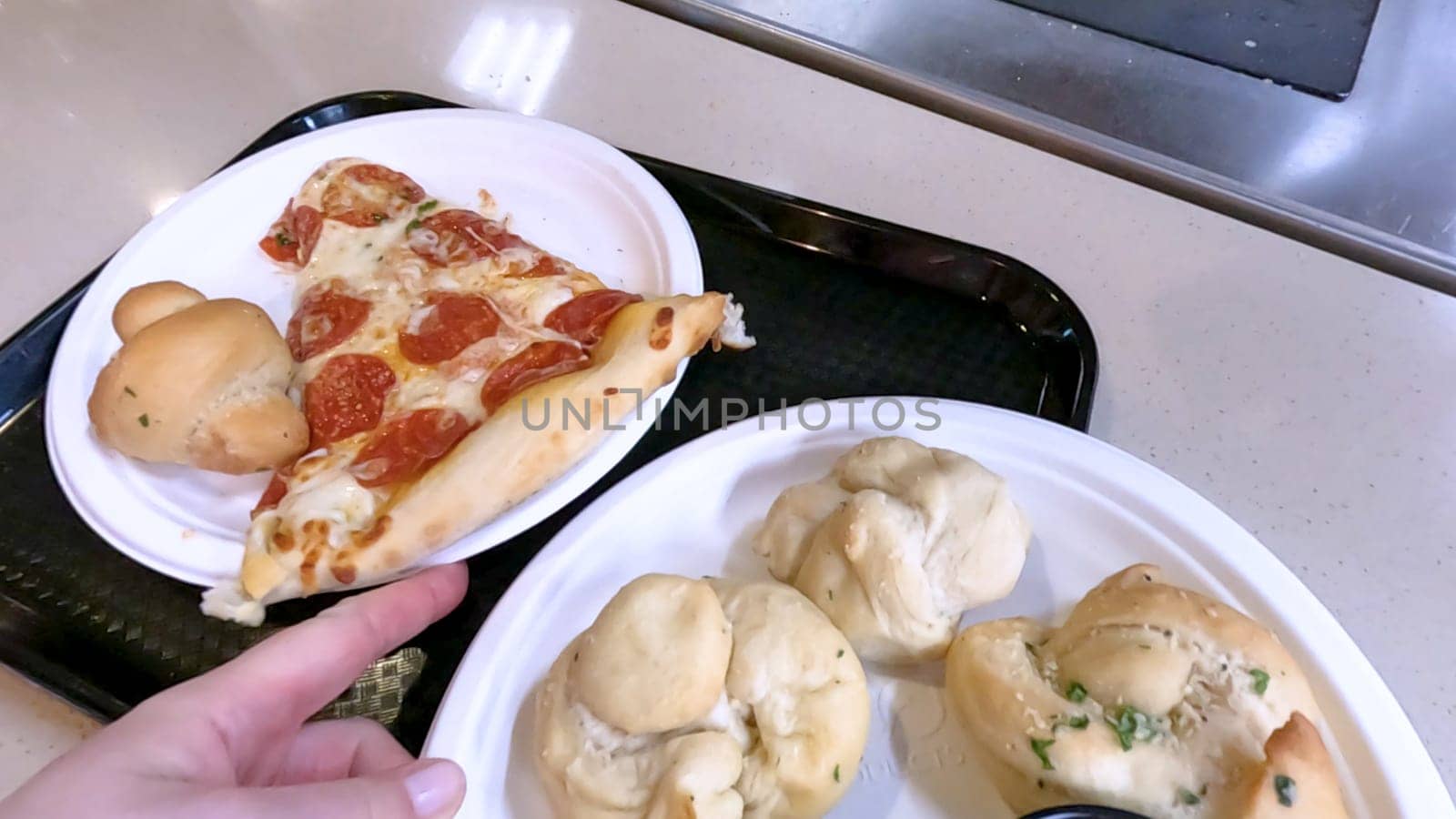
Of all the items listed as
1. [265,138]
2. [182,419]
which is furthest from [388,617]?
[265,138]

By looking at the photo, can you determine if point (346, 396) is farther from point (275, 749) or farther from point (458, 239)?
point (275, 749)

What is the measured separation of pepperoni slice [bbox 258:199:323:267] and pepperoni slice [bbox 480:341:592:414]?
1.09ft

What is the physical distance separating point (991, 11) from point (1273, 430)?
895mm

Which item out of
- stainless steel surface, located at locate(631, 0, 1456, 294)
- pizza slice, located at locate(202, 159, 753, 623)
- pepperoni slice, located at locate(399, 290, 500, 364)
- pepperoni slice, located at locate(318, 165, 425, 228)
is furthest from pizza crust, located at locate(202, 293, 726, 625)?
stainless steel surface, located at locate(631, 0, 1456, 294)

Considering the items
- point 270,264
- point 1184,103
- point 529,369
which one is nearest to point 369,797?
point 529,369

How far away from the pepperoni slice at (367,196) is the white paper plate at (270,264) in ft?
0.18

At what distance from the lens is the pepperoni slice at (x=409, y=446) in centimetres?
90

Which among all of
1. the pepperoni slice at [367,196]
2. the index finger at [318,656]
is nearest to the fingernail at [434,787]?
the index finger at [318,656]

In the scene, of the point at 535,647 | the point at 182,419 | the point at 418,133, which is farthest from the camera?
the point at 418,133

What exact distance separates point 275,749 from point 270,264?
670 millimetres

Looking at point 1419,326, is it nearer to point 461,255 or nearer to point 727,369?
point 727,369

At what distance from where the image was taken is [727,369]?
101 cm

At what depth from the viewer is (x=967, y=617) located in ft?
2.60

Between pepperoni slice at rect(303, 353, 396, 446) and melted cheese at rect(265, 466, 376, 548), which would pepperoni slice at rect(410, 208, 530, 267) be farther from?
melted cheese at rect(265, 466, 376, 548)
